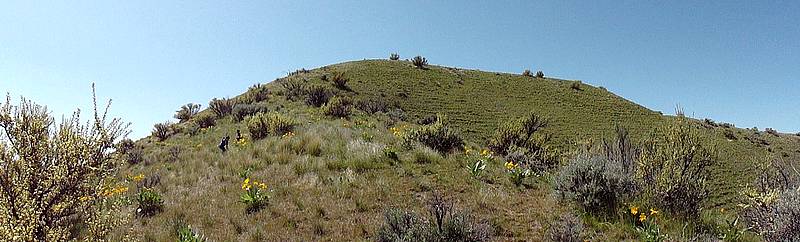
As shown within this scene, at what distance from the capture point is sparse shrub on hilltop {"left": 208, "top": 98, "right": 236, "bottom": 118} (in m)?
24.9

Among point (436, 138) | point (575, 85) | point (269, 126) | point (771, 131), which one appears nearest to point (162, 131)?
point (269, 126)

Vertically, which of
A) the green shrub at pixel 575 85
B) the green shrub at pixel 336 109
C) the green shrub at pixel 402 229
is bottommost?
the green shrub at pixel 402 229

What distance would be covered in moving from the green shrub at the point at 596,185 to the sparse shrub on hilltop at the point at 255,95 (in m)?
22.1

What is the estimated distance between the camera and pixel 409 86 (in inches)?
1291

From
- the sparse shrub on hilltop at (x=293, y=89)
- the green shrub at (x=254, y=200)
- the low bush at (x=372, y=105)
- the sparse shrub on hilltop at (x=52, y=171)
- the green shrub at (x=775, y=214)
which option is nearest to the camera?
the sparse shrub on hilltop at (x=52, y=171)

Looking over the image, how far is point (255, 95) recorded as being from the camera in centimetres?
2761

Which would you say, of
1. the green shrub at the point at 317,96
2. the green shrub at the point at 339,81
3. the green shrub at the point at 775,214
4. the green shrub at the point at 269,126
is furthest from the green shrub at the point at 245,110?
the green shrub at the point at 775,214

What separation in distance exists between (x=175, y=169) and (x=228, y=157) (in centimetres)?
133

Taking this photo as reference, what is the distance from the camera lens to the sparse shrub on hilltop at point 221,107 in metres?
24.9

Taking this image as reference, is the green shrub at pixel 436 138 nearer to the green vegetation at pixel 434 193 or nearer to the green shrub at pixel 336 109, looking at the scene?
the green vegetation at pixel 434 193

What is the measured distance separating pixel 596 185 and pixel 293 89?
23.4m

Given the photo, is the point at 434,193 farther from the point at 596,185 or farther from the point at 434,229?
the point at 596,185

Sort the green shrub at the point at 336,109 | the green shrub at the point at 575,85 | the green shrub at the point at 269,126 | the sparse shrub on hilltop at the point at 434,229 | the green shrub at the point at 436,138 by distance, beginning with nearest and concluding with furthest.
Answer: the sparse shrub on hilltop at the point at 434,229 → the green shrub at the point at 436,138 → the green shrub at the point at 269,126 → the green shrub at the point at 336,109 → the green shrub at the point at 575,85

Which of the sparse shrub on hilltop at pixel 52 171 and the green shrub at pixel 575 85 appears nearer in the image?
the sparse shrub on hilltop at pixel 52 171
